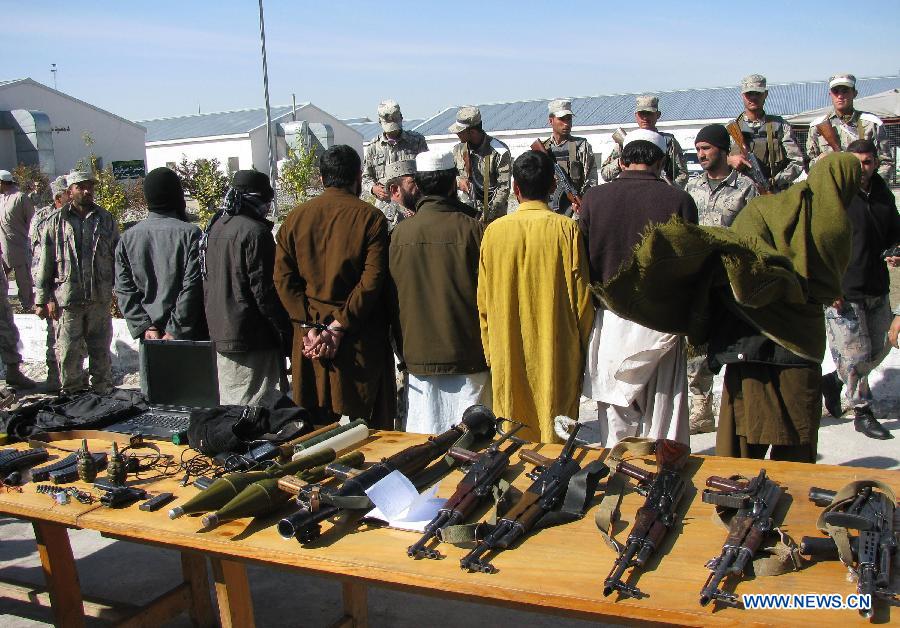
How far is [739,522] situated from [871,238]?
3.80 meters

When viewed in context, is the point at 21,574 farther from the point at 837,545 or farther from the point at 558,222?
the point at 837,545

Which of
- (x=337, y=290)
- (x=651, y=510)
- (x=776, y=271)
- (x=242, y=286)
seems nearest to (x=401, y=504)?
(x=651, y=510)

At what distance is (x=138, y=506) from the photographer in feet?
9.69

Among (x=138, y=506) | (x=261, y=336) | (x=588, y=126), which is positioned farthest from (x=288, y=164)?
(x=138, y=506)

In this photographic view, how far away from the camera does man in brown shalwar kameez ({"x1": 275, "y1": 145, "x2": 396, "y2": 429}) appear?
14.6 ft

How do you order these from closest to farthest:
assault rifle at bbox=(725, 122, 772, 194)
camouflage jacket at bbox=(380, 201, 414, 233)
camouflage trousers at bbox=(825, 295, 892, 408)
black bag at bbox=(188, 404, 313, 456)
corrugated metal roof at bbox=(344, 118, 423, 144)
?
black bag at bbox=(188, 404, 313, 456), camouflage trousers at bbox=(825, 295, 892, 408), assault rifle at bbox=(725, 122, 772, 194), camouflage jacket at bbox=(380, 201, 414, 233), corrugated metal roof at bbox=(344, 118, 423, 144)

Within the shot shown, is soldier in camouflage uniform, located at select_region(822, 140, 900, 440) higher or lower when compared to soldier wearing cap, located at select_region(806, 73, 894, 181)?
lower

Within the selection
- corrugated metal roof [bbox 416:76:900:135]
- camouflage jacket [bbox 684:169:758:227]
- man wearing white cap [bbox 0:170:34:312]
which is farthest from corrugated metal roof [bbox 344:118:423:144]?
camouflage jacket [bbox 684:169:758:227]

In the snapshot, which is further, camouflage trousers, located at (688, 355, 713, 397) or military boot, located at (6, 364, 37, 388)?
military boot, located at (6, 364, 37, 388)

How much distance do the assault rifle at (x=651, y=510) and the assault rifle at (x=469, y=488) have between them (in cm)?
46

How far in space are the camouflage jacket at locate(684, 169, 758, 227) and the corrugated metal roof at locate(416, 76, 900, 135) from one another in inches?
960

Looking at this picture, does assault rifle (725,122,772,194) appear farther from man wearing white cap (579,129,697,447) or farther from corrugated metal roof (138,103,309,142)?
corrugated metal roof (138,103,309,142)

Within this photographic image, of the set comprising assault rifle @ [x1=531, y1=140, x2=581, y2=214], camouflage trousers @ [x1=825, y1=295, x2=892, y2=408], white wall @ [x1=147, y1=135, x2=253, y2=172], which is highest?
white wall @ [x1=147, y1=135, x2=253, y2=172]

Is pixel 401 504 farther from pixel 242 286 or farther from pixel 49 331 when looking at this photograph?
pixel 49 331
